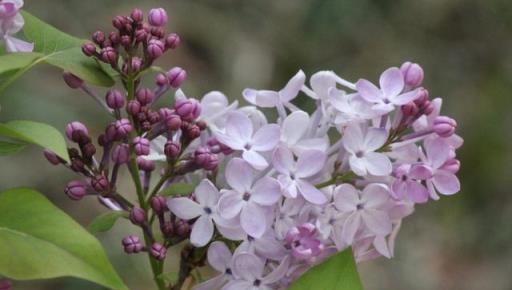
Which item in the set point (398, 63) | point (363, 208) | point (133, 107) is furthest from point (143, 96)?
point (398, 63)

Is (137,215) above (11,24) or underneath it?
underneath

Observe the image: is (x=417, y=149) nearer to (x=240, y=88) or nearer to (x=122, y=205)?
(x=122, y=205)

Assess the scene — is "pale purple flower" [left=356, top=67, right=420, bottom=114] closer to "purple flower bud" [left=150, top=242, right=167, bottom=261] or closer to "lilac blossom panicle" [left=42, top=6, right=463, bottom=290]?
"lilac blossom panicle" [left=42, top=6, right=463, bottom=290]

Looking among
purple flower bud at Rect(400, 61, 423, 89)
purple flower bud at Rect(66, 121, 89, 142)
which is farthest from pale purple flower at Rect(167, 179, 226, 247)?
purple flower bud at Rect(400, 61, 423, 89)

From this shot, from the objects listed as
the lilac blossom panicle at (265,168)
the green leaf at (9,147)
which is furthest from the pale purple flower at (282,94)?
the green leaf at (9,147)

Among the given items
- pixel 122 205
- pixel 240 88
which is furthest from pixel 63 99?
pixel 122 205

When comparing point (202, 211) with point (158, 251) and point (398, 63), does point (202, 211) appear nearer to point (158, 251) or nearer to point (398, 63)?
point (158, 251)
